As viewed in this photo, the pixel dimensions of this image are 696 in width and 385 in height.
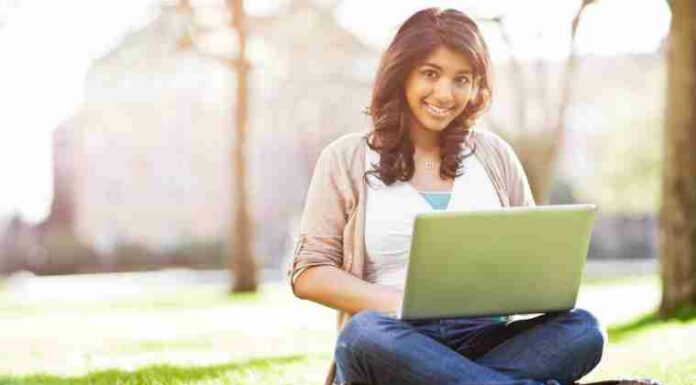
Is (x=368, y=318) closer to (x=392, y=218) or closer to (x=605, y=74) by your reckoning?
(x=392, y=218)

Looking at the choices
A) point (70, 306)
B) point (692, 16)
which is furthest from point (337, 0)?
point (692, 16)

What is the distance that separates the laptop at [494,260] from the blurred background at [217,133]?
13891 mm

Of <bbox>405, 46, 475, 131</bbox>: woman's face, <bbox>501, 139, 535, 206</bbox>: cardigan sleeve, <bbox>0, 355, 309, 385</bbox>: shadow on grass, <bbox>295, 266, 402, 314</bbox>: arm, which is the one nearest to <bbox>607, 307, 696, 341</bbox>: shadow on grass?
<bbox>0, 355, 309, 385</bbox>: shadow on grass

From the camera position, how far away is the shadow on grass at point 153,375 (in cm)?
586

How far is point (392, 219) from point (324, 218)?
20cm

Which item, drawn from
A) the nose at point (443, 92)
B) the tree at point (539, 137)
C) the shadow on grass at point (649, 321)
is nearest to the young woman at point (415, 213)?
the nose at point (443, 92)

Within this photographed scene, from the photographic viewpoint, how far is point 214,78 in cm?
3525

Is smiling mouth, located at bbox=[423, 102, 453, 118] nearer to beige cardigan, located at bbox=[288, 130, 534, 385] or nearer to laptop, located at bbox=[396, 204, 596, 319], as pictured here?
beige cardigan, located at bbox=[288, 130, 534, 385]

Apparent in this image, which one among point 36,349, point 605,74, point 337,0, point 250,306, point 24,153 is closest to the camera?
point 36,349

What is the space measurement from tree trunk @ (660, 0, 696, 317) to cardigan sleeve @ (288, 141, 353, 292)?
6113 millimetres

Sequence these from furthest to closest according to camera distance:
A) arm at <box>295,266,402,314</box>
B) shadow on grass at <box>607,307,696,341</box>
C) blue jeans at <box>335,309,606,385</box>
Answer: shadow on grass at <box>607,307,696,341</box> → arm at <box>295,266,402,314</box> → blue jeans at <box>335,309,606,385</box>

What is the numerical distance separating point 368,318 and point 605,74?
3103 centimetres

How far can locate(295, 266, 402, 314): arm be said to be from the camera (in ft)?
12.6

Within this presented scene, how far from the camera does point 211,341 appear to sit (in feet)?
30.3
